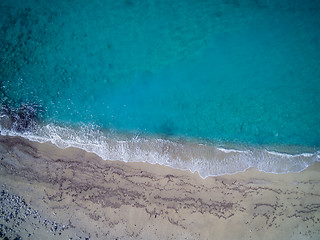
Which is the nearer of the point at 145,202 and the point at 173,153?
the point at 145,202

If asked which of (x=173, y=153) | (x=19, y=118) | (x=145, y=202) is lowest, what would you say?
(x=145, y=202)

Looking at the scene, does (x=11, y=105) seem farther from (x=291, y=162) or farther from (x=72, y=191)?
(x=291, y=162)

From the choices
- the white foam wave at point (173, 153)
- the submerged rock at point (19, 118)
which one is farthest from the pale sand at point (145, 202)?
the submerged rock at point (19, 118)

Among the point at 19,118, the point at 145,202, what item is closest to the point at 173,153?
the point at 145,202

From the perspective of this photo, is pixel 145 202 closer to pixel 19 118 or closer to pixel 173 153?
pixel 173 153

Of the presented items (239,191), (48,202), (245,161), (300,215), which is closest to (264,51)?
(245,161)

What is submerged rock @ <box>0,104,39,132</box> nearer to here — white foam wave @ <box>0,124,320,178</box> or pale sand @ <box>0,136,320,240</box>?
white foam wave @ <box>0,124,320,178</box>

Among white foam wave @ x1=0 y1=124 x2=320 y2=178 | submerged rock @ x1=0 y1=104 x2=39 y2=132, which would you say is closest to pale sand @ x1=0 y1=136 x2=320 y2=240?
white foam wave @ x1=0 y1=124 x2=320 y2=178
